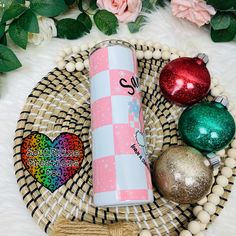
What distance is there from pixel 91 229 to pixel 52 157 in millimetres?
137

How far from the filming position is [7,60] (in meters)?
0.71

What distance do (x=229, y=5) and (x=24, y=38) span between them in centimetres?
Result: 37

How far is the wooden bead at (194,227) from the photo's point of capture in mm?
566

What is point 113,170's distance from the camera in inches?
21.4

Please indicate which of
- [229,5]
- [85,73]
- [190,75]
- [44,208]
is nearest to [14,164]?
[44,208]

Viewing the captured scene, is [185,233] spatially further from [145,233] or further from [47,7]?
[47,7]

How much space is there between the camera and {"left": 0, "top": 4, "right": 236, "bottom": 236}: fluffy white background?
60cm

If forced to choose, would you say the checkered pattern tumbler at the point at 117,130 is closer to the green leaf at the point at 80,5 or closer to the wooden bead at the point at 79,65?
the wooden bead at the point at 79,65

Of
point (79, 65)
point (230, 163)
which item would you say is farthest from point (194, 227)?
point (79, 65)

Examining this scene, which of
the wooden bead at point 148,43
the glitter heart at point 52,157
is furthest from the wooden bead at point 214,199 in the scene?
the wooden bead at point 148,43

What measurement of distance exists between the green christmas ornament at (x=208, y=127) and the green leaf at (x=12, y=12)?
13.5 inches

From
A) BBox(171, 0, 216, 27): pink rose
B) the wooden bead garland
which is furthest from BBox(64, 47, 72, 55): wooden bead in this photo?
BBox(171, 0, 216, 27): pink rose

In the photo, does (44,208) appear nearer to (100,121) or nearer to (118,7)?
(100,121)

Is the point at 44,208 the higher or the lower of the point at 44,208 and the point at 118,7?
the lower
